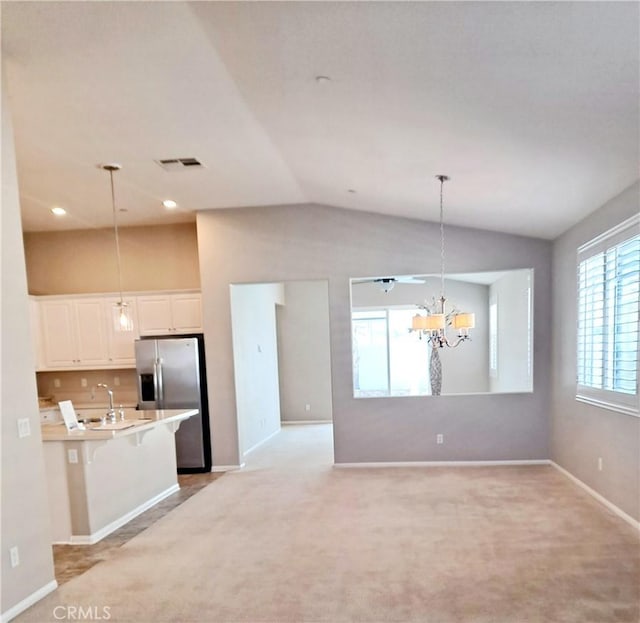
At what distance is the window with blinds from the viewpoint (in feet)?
10.8

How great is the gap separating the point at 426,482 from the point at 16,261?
4180mm

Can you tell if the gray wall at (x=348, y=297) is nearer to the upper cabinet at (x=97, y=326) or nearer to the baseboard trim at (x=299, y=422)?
the upper cabinet at (x=97, y=326)

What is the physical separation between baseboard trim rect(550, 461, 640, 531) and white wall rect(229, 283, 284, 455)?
12.4 ft

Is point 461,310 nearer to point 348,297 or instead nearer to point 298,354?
point 298,354

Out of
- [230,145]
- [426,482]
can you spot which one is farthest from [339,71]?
[426,482]

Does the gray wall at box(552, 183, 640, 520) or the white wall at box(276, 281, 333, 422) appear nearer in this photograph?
the gray wall at box(552, 183, 640, 520)

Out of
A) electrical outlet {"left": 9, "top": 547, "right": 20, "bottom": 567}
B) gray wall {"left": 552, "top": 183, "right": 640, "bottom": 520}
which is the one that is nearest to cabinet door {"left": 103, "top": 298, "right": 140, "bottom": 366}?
electrical outlet {"left": 9, "top": 547, "right": 20, "bottom": 567}

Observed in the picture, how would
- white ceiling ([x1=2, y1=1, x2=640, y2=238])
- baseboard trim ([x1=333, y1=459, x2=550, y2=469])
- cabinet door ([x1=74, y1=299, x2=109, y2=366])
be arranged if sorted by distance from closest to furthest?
white ceiling ([x1=2, y1=1, x2=640, y2=238])
baseboard trim ([x1=333, y1=459, x2=550, y2=469])
cabinet door ([x1=74, y1=299, x2=109, y2=366])

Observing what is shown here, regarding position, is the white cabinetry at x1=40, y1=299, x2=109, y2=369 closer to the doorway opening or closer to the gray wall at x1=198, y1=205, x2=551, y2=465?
the gray wall at x1=198, y1=205, x2=551, y2=465

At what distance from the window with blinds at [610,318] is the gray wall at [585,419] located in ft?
0.40

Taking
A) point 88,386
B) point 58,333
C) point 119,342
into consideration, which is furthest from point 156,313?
point 88,386

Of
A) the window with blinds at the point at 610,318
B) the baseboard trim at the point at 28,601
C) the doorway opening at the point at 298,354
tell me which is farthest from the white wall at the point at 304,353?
the baseboard trim at the point at 28,601

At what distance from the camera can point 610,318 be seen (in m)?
3.62

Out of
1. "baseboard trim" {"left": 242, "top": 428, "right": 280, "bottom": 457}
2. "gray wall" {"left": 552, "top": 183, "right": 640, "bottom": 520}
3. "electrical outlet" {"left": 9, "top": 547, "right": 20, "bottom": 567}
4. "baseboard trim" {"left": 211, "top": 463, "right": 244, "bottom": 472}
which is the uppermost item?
"gray wall" {"left": 552, "top": 183, "right": 640, "bottom": 520}
